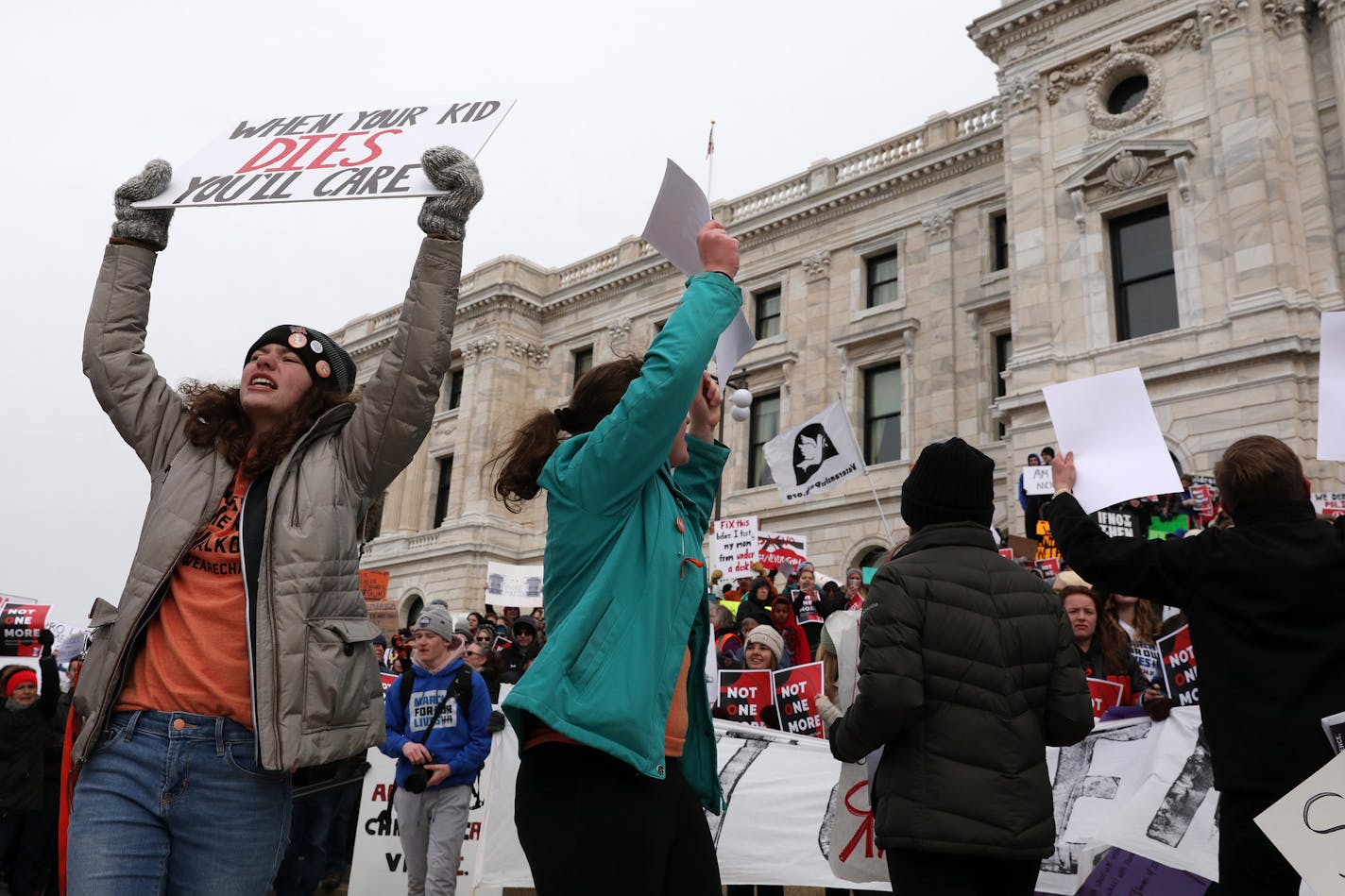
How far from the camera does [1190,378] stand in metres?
16.4

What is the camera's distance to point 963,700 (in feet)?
10.2

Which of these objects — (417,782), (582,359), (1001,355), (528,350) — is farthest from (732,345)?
(528,350)

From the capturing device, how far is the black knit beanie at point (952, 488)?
342cm

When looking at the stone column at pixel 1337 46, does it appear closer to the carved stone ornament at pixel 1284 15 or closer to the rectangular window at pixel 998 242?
the carved stone ornament at pixel 1284 15

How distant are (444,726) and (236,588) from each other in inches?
175

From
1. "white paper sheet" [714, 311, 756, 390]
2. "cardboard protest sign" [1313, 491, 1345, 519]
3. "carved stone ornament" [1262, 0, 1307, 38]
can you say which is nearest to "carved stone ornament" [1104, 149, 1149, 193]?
"carved stone ornament" [1262, 0, 1307, 38]

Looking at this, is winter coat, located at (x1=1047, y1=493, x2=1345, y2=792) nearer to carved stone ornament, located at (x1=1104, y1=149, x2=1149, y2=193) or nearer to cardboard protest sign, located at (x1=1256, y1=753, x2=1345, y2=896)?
cardboard protest sign, located at (x1=1256, y1=753, x2=1345, y2=896)

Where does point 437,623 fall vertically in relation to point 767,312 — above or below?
below

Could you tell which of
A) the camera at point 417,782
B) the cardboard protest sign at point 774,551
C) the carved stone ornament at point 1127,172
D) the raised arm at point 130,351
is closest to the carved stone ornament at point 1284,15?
the carved stone ornament at point 1127,172

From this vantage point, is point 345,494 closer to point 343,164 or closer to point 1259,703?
point 343,164

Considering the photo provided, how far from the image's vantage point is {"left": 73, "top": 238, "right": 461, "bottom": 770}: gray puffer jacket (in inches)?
92.6

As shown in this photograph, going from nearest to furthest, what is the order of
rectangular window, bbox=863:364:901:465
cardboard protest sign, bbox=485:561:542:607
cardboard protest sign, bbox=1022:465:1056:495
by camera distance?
cardboard protest sign, bbox=1022:465:1056:495
cardboard protest sign, bbox=485:561:542:607
rectangular window, bbox=863:364:901:465

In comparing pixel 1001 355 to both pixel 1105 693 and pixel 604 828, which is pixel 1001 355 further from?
pixel 604 828

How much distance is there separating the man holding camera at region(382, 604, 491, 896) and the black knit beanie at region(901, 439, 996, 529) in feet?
13.5
